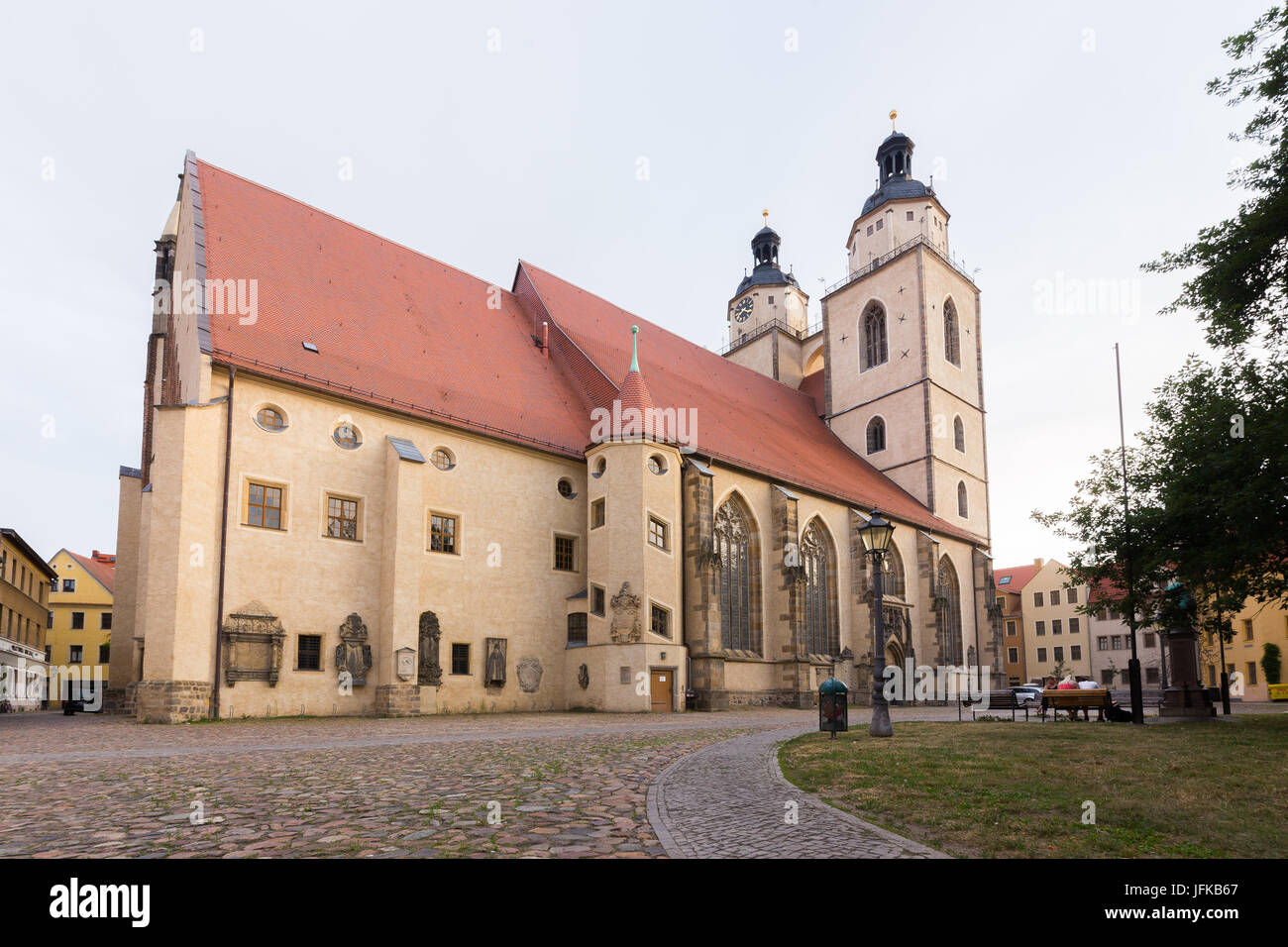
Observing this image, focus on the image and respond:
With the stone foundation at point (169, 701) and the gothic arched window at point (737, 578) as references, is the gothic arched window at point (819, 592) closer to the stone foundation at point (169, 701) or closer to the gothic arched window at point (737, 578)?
the gothic arched window at point (737, 578)

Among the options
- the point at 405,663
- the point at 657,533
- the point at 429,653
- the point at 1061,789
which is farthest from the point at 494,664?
the point at 1061,789

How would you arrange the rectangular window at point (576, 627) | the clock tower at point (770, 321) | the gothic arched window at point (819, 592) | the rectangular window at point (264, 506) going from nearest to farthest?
the rectangular window at point (264, 506) < the rectangular window at point (576, 627) < the gothic arched window at point (819, 592) < the clock tower at point (770, 321)

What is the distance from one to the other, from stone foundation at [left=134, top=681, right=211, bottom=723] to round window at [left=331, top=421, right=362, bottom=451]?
22.5ft

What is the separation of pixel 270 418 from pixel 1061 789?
19.6 metres

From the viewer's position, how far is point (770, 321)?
5281cm

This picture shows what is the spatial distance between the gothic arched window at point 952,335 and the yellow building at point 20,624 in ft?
157

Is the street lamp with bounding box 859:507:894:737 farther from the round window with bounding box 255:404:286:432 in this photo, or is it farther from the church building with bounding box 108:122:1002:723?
A: the round window with bounding box 255:404:286:432

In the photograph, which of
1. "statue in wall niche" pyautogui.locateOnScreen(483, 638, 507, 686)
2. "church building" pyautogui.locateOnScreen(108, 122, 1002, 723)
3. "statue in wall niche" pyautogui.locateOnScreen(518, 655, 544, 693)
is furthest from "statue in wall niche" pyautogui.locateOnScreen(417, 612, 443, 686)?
"statue in wall niche" pyautogui.locateOnScreen(518, 655, 544, 693)

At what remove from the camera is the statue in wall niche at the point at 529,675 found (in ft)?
82.1

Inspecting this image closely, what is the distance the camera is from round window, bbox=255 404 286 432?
69.7ft

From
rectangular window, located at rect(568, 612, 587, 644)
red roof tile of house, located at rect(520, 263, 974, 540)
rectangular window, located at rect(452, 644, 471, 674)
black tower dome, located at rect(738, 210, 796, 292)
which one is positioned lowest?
rectangular window, located at rect(452, 644, 471, 674)

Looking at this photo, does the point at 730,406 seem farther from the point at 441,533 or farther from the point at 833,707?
the point at 833,707

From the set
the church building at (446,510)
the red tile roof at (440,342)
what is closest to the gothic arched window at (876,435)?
the church building at (446,510)

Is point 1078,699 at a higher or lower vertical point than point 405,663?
lower
